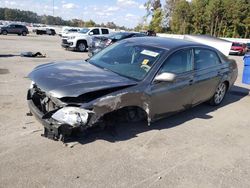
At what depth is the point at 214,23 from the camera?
59656 mm

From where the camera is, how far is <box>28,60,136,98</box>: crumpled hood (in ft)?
13.4

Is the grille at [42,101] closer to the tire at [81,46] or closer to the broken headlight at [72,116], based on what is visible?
the broken headlight at [72,116]

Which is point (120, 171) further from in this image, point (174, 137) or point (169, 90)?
point (169, 90)

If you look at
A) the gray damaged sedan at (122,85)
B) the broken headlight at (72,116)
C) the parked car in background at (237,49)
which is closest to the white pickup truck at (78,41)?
the gray damaged sedan at (122,85)

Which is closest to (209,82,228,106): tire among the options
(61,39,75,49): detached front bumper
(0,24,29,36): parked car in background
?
(61,39,75,49): detached front bumper

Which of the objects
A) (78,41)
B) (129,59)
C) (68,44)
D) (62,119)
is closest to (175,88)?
(129,59)

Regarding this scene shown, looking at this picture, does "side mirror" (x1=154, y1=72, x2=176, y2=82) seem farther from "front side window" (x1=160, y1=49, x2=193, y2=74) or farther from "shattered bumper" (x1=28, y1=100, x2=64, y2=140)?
"shattered bumper" (x1=28, y1=100, x2=64, y2=140)

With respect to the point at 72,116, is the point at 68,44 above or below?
below

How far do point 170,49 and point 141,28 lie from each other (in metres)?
72.8

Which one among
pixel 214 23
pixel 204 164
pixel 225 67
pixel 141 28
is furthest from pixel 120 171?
pixel 141 28

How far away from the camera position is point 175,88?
17.4 feet

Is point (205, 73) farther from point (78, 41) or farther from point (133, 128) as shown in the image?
point (78, 41)

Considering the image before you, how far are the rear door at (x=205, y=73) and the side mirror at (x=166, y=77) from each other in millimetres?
1243

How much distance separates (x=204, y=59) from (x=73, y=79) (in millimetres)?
3185
